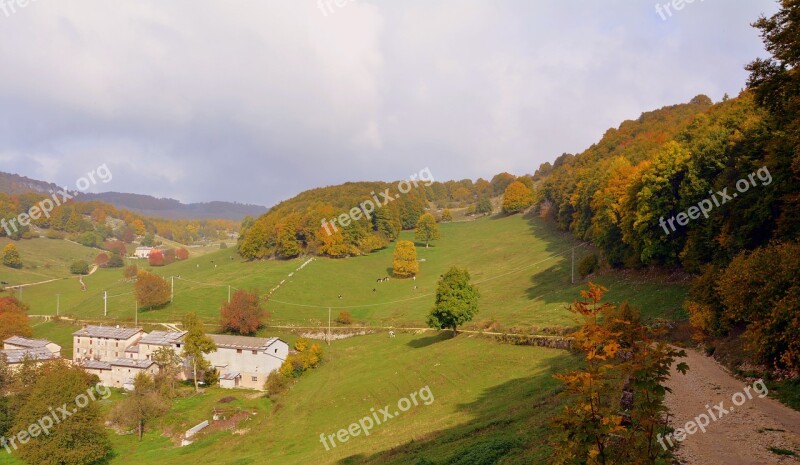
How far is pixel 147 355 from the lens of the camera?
6938 centimetres

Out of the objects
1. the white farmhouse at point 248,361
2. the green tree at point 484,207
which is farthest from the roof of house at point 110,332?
the green tree at point 484,207

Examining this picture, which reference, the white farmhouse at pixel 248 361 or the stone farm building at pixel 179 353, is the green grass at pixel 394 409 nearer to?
the white farmhouse at pixel 248 361

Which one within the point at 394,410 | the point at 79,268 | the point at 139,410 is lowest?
the point at 394,410

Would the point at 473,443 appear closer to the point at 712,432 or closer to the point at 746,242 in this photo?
the point at 712,432

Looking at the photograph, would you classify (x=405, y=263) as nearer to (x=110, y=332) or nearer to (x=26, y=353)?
(x=110, y=332)

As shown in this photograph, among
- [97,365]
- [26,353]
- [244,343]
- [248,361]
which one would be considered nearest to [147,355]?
[97,365]

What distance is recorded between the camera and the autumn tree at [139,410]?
152 feet

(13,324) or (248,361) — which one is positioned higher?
(13,324)

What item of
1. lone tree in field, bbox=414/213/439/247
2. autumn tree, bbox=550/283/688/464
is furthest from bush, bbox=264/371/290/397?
lone tree in field, bbox=414/213/439/247

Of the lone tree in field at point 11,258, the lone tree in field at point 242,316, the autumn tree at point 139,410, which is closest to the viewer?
the autumn tree at point 139,410

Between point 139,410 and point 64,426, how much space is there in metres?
6.26

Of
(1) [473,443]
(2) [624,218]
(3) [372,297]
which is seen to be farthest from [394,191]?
(1) [473,443]

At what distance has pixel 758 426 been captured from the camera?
53.2ft

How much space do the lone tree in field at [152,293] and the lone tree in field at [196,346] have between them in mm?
31309
